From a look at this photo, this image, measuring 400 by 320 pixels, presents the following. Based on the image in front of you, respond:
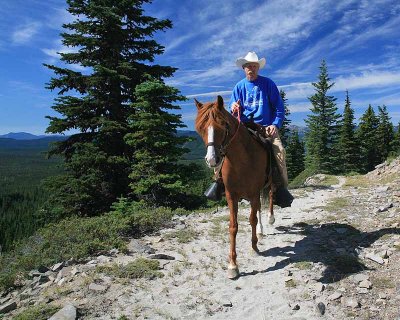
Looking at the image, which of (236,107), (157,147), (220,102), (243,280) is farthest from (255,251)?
(157,147)

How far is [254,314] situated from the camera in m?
4.54

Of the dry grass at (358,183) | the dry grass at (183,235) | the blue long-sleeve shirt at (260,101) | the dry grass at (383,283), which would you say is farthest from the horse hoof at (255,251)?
the dry grass at (358,183)

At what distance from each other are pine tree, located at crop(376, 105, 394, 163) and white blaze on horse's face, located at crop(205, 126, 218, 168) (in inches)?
2133

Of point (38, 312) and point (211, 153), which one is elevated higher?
point (211, 153)

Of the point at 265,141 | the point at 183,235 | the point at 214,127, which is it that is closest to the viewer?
the point at 214,127

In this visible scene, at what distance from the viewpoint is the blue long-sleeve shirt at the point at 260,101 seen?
6816 mm

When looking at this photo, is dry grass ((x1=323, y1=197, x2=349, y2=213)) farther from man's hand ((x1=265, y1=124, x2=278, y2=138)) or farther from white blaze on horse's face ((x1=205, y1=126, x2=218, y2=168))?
white blaze on horse's face ((x1=205, y1=126, x2=218, y2=168))

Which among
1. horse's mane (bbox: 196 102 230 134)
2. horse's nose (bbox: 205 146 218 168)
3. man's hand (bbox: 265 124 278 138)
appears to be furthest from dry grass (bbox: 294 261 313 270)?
horse's mane (bbox: 196 102 230 134)

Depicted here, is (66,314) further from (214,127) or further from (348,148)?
(348,148)

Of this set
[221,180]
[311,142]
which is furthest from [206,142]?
[311,142]

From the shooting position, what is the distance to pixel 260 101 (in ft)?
22.5

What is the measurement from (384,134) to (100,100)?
48667 millimetres

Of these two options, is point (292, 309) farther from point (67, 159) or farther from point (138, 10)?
point (138, 10)

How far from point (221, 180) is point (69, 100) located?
14.5 meters
